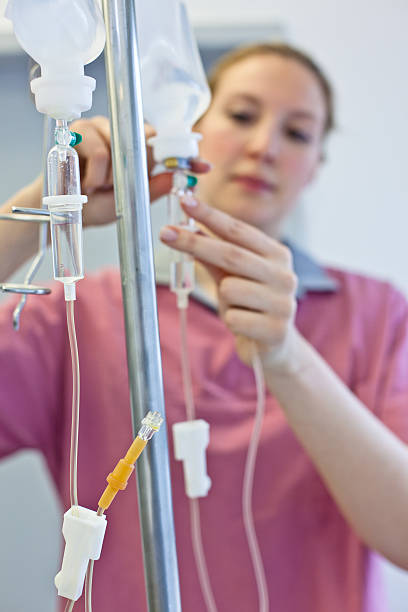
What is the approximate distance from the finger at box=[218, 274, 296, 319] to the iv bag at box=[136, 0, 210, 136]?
0.49 feet

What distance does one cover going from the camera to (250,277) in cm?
54

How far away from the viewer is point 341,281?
103 centimetres

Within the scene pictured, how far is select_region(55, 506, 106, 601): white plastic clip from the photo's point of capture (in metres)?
0.30

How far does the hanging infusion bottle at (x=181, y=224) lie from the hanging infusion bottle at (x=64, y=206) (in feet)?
0.52

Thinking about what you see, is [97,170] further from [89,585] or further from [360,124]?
[360,124]

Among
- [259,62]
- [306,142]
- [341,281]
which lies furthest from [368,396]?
[259,62]

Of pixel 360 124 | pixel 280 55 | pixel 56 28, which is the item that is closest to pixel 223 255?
pixel 56 28

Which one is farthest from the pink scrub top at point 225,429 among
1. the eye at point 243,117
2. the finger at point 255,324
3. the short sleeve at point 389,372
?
the eye at point 243,117

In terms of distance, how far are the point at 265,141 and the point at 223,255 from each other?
1.32ft

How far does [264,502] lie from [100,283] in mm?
402

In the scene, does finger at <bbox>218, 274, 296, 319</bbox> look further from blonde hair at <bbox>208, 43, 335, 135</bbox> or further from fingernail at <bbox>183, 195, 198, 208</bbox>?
blonde hair at <bbox>208, 43, 335, 135</bbox>

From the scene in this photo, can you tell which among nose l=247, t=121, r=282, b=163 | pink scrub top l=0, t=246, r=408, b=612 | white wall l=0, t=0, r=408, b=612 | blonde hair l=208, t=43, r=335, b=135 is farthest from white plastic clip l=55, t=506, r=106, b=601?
white wall l=0, t=0, r=408, b=612

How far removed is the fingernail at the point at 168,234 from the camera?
1.58 ft

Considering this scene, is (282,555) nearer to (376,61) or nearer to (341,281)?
(341,281)
